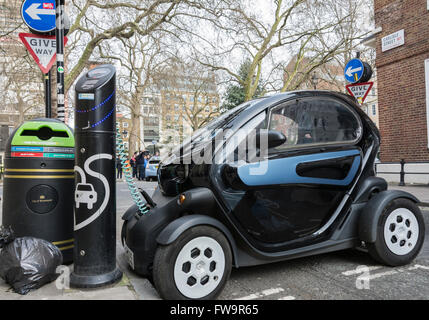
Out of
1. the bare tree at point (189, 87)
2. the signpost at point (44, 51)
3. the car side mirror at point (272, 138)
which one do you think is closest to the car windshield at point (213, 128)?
the car side mirror at point (272, 138)

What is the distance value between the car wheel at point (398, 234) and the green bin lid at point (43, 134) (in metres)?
3.26

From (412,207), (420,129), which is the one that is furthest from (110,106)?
(420,129)

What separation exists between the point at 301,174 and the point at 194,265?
1280 mm

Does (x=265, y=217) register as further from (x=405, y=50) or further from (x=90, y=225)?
(x=405, y=50)

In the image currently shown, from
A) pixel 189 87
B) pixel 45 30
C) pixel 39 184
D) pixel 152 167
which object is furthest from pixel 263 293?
pixel 189 87

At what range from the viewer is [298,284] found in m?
3.09

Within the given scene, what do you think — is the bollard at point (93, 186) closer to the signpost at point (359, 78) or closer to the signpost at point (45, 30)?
the signpost at point (45, 30)

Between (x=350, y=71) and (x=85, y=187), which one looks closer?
(x=85, y=187)

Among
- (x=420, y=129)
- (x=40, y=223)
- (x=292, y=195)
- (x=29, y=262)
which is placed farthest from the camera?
(x=420, y=129)

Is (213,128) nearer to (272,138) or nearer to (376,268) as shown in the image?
(272,138)

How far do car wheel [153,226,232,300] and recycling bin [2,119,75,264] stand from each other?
1429 mm

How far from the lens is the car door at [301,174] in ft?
9.75
